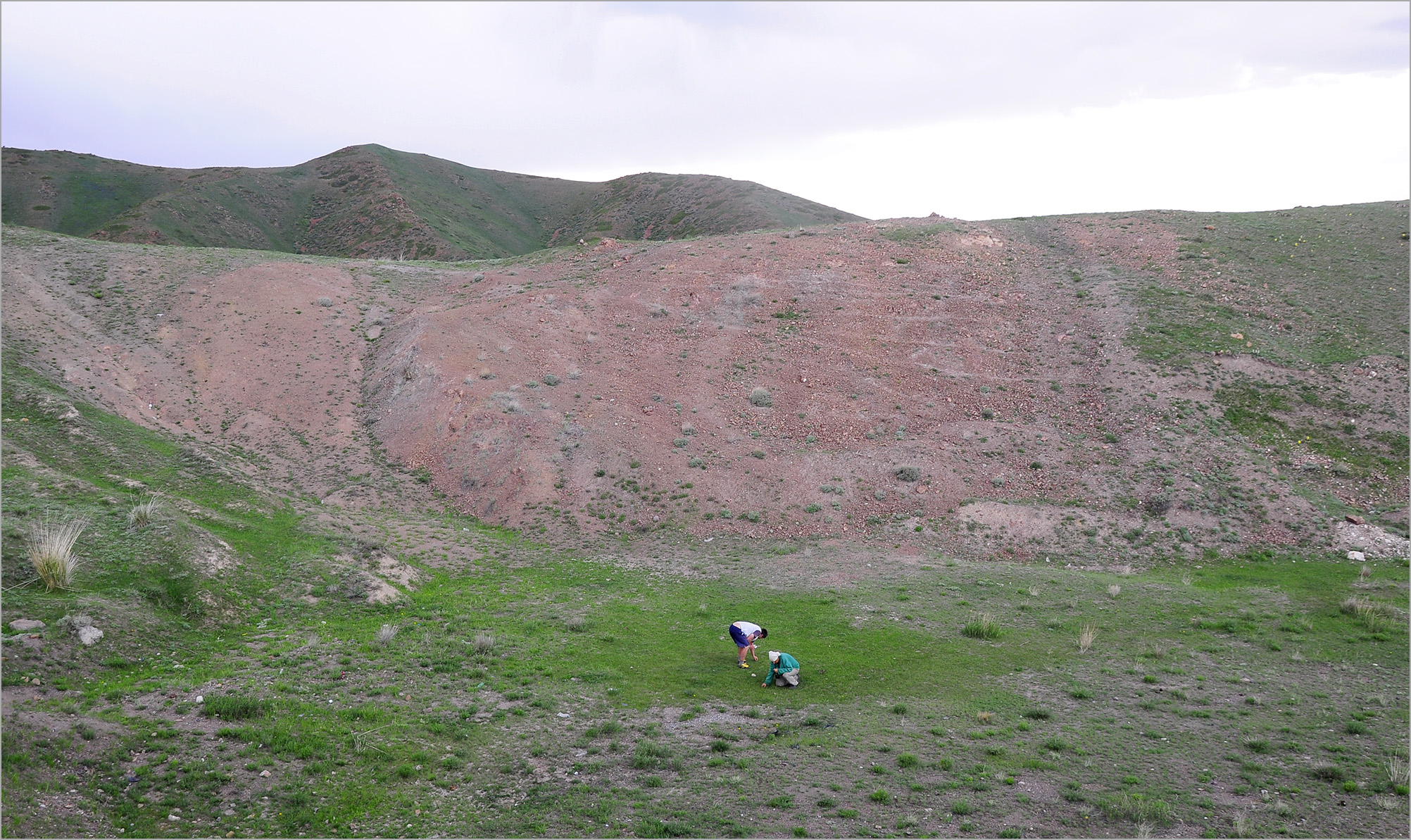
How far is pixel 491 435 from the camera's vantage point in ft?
98.6

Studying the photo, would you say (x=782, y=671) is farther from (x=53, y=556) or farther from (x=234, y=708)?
(x=53, y=556)

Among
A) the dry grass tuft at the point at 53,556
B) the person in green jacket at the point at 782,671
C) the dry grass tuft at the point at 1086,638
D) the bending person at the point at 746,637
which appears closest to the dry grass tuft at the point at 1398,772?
the dry grass tuft at the point at 1086,638

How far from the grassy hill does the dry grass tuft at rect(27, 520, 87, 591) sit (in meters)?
74.0

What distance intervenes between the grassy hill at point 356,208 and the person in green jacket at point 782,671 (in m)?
71.7

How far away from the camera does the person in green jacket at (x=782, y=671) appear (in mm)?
15328

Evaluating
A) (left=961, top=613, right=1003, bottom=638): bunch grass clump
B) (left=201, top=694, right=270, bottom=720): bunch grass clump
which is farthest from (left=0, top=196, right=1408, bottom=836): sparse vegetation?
(left=961, top=613, right=1003, bottom=638): bunch grass clump

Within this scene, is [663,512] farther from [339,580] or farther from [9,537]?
[9,537]

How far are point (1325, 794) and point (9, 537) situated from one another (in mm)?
25201

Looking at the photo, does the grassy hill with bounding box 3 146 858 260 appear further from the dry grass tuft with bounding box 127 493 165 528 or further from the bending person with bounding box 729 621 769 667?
the dry grass tuft with bounding box 127 493 165 528

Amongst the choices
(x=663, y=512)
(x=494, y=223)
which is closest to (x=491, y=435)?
(x=663, y=512)

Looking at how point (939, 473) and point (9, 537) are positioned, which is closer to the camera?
point (9, 537)

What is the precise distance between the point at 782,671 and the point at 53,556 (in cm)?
1508

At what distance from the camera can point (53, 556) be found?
13914mm

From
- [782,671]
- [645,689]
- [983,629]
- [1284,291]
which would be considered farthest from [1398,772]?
[1284,291]
